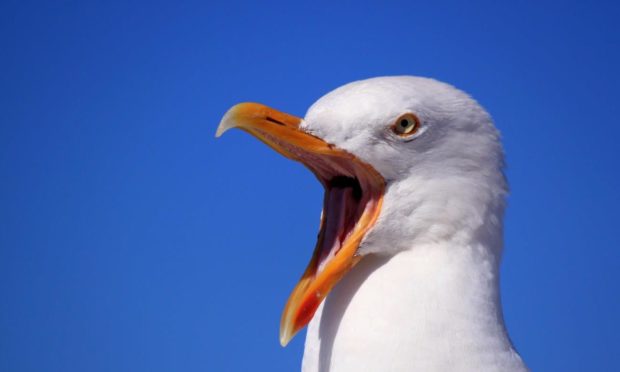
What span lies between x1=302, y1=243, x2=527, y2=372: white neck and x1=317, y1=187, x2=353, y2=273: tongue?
0.77 ft

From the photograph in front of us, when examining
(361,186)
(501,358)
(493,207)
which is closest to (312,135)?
(361,186)

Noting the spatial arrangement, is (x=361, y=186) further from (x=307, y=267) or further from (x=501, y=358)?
(x=501, y=358)

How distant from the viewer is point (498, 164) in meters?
5.13

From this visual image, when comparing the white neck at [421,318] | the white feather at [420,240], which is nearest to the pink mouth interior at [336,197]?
the white feather at [420,240]

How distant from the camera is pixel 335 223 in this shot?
5.20 metres

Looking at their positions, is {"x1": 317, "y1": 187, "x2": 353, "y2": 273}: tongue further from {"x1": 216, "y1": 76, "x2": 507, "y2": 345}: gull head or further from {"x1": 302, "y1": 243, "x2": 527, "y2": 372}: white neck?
{"x1": 302, "y1": 243, "x2": 527, "y2": 372}: white neck

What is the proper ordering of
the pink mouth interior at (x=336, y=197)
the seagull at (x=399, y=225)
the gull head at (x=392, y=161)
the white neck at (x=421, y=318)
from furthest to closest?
the pink mouth interior at (x=336, y=197) → the gull head at (x=392, y=161) → the seagull at (x=399, y=225) → the white neck at (x=421, y=318)

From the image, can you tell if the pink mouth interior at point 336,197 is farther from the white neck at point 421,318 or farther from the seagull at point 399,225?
the white neck at point 421,318

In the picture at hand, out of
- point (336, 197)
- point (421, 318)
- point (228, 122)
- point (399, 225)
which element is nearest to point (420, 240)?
point (399, 225)

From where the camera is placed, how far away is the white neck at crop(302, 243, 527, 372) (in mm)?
4625

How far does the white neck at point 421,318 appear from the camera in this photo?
15.2 ft

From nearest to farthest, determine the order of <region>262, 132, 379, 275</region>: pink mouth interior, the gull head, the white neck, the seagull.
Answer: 1. the white neck
2. the seagull
3. the gull head
4. <region>262, 132, 379, 275</region>: pink mouth interior

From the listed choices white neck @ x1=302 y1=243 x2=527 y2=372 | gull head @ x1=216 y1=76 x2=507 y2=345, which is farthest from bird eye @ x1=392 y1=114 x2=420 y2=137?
white neck @ x1=302 y1=243 x2=527 y2=372

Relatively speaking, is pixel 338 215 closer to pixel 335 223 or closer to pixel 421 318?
pixel 335 223
